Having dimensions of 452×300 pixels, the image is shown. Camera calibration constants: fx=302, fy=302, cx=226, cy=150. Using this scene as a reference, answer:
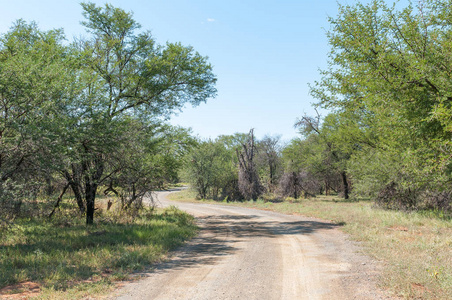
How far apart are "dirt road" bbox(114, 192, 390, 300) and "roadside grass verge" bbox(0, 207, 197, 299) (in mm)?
775

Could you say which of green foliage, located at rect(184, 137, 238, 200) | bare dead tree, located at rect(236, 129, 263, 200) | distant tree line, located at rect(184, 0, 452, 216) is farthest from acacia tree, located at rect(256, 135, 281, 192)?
distant tree line, located at rect(184, 0, 452, 216)

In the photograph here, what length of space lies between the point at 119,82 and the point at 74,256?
1060 centimetres

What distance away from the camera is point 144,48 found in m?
18.0

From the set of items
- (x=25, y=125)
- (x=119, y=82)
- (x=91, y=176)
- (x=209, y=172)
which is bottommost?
(x=91, y=176)

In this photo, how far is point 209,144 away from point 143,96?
30.2 meters

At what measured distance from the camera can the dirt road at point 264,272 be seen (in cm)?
616

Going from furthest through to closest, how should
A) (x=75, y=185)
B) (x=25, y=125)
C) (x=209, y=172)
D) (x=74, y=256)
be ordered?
(x=209, y=172), (x=75, y=185), (x=25, y=125), (x=74, y=256)

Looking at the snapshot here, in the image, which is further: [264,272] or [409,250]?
[409,250]

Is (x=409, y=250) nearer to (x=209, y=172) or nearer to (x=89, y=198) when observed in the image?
(x=89, y=198)

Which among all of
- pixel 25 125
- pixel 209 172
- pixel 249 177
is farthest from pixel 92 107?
pixel 209 172

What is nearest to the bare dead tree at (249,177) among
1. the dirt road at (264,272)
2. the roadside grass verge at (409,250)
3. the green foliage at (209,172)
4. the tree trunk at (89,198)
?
the green foliage at (209,172)

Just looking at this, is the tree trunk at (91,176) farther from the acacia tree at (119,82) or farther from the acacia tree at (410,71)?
the acacia tree at (410,71)

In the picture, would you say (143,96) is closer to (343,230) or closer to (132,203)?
(132,203)

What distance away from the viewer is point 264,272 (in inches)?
299
